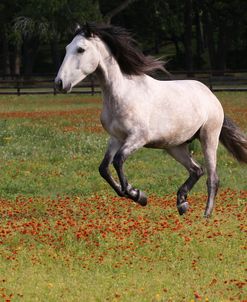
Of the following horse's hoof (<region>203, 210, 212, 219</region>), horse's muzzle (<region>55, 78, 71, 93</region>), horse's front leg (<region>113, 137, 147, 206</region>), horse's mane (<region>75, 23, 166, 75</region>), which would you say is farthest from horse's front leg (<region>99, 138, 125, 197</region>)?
horse's hoof (<region>203, 210, 212, 219</region>)

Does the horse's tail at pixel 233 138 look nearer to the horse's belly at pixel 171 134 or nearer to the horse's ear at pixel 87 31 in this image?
the horse's belly at pixel 171 134

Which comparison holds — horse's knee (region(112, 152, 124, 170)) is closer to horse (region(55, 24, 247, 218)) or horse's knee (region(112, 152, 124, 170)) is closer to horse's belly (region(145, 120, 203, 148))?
horse (region(55, 24, 247, 218))

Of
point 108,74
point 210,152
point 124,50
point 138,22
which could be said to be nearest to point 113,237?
point 108,74

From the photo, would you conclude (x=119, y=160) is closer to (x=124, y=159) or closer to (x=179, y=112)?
(x=124, y=159)

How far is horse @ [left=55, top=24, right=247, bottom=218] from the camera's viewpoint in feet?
39.3

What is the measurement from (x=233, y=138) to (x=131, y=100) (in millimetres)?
2694

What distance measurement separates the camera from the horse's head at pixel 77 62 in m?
11.7

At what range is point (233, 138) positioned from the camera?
1432 cm

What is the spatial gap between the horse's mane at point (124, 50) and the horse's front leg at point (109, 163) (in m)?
1.08

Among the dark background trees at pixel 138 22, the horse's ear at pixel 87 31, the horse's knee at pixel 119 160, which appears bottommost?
the dark background trees at pixel 138 22

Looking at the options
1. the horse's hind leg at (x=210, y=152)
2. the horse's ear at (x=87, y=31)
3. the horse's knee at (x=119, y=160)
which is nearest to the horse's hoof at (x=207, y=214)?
the horse's hind leg at (x=210, y=152)

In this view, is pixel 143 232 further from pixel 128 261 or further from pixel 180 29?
pixel 180 29

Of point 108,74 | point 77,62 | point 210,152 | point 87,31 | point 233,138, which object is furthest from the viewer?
point 233,138

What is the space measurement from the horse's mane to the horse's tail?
2.04 meters
